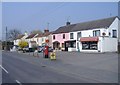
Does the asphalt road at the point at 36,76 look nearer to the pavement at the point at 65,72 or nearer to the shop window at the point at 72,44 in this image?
the pavement at the point at 65,72

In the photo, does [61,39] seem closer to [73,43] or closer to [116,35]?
[73,43]

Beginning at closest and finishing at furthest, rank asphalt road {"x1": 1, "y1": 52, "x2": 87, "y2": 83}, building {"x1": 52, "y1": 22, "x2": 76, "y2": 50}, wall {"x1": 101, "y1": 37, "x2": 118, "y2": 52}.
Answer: asphalt road {"x1": 1, "y1": 52, "x2": 87, "y2": 83}, wall {"x1": 101, "y1": 37, "x2": 118, "y2": 52}, building {"x1": 52, "y1": 22, "x2": 76, "y2": 50}

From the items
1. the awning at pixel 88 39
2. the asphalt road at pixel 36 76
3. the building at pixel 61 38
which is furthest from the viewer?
the building at pixel 61 38

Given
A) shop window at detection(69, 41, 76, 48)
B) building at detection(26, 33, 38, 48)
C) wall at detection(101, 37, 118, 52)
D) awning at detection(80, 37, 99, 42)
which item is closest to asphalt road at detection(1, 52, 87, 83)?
wall at detection(101, 37, 118, 52)

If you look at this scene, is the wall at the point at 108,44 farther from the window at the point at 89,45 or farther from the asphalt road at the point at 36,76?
the asphalt road at the point at 36,76

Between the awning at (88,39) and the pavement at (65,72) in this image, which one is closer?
the pavement at (65,72)

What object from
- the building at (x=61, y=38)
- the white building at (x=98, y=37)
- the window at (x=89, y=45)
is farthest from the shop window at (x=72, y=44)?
the window at (x=89, y=45)

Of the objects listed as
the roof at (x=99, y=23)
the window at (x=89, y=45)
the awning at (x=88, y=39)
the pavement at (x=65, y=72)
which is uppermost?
the roof at (x=99, y=23)

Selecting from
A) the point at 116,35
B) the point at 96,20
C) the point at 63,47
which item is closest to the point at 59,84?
the point at 116,35

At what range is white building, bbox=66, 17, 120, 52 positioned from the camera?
54.6 metres

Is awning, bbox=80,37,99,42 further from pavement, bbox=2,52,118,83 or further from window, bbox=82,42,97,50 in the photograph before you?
pavement, bbox=2,52,118,83

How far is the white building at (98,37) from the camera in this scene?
5459 cm

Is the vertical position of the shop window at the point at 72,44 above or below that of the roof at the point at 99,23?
below

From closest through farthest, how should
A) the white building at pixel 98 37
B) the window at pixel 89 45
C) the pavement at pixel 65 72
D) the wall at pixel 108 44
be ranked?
the pavement at pixel 65 72, the wall at pixel 108 44, the white building at pixel 98 37, the window at pixel 89 45
